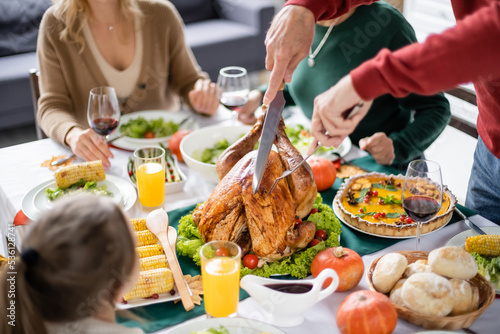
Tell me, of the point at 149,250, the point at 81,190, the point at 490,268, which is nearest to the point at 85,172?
the point at 81,190

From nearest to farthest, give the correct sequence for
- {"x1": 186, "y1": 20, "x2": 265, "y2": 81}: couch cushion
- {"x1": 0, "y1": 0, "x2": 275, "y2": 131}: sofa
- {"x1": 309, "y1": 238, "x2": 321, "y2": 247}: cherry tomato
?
{"x1": 309, "y1": 238, "x2": 321, "y2": 247}: cherry tomato → {"x1": 0, "y1": 0, "x2": 275, "y2": 131}: sofa → {"x1": 186, "y1": 20, "x2": 265, "y2": 81}: couch cushion

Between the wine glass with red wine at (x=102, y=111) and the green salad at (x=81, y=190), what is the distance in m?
0.25

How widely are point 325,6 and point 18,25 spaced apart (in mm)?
3889

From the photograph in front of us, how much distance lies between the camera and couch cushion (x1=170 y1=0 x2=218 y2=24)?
5.35m

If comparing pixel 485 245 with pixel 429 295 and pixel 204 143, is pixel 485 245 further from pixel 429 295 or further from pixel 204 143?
pixel 204 143

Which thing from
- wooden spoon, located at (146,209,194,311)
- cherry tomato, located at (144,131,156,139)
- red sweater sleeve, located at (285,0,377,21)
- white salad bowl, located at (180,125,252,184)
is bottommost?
cherry tomato, located at (144,131,156,139)

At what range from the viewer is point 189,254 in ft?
4.56

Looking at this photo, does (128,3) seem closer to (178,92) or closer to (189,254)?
(178,92)

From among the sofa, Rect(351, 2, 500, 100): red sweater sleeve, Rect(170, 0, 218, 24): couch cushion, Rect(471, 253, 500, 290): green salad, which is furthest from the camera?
Rect(170, 0, 218, 24): couch cushion

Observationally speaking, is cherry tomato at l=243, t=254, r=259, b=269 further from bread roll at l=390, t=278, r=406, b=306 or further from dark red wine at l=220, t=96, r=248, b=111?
dark red wine at l=220, t=96, r=248, b=111

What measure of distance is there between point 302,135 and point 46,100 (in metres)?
1.22

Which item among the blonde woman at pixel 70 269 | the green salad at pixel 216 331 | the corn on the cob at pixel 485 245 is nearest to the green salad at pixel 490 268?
the corn on the cob at pixel 485 245

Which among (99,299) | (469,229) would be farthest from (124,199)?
(469,229)

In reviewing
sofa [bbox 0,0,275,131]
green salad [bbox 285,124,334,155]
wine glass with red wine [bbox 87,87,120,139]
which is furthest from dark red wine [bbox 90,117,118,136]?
sofa [bbox 0,0,275,131]
